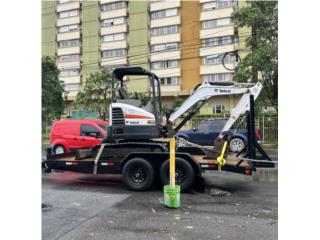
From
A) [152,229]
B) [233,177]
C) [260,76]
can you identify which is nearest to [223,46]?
[260,76]

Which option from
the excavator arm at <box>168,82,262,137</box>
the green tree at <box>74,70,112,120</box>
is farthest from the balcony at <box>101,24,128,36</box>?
the excavator arm at <box>168,82,262,137</box>

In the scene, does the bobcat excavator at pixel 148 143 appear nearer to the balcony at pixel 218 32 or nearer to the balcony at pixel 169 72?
the balcony at pixel 218 32

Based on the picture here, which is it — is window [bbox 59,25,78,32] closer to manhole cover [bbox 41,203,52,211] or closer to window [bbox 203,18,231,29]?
window [bbox 203,18,231,29]

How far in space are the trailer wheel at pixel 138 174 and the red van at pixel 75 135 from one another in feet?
21.0

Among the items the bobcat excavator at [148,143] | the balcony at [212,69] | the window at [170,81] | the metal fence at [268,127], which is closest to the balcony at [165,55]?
the window at [170,81]

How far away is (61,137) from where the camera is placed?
14305mm

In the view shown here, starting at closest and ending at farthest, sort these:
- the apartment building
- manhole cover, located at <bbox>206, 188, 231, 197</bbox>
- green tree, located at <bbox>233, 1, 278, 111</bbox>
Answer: manhole cover, located at <bbox>206, 188, 231, 197</bbox>, green tree, located at <bbox>233, 1, 278, 111</bbox>, the apartment building

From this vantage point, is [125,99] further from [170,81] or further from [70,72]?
[70,72]

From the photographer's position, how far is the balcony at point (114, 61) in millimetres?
38766

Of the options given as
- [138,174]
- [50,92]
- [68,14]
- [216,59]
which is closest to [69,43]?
[68,14]

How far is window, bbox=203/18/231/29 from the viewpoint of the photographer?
3393cm

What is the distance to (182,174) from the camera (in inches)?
290

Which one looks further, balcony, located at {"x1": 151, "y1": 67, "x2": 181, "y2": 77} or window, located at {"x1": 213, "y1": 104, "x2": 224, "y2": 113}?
balcony, located at {"x1": 151, "y1": 67, "x2": 181, "y2": 77}
